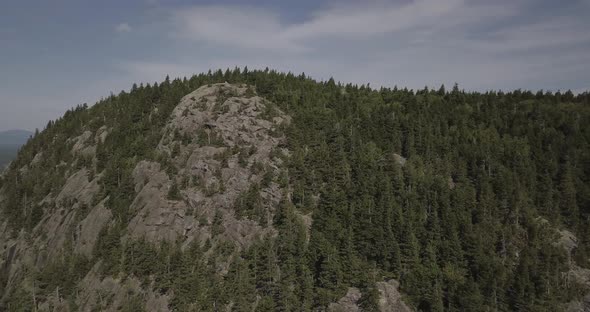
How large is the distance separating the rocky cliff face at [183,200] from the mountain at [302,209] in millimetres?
436

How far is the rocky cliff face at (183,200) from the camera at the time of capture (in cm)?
9106

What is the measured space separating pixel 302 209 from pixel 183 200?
94.8 feet

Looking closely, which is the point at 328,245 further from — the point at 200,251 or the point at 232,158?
the point at 232,158

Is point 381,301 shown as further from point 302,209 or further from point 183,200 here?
point 183,200

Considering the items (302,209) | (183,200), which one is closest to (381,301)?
(302,209)

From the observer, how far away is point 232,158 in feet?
345

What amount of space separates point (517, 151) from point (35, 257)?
447ft

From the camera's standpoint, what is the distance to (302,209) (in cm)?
9925

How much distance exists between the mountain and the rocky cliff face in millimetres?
436

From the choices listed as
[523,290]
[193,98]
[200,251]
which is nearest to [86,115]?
[193,98]

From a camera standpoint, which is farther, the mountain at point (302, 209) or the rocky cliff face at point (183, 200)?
the rocky cliff face at point (183, 200)

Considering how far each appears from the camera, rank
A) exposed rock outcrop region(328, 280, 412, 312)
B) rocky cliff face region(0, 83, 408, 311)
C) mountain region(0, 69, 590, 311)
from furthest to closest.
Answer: rocky cliff face region(0, 83, 408, 311) < mountain region(0, 69, 590, 311) < exposed rock outcrop region(328, 280, 412, 312)

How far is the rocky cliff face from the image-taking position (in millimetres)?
91062

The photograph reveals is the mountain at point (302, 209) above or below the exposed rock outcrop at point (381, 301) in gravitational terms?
above
